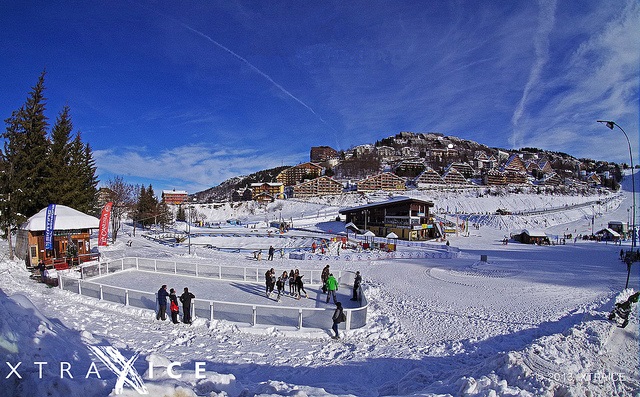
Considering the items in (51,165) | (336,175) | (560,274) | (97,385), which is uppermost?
(336,175)

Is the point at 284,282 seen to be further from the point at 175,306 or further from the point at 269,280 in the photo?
the point at 175,306

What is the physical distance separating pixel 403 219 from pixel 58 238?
3856cm

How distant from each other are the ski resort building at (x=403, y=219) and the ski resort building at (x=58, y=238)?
3099 cm

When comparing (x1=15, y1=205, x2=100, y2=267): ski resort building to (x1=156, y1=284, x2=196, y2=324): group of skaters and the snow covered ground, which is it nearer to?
the snow covered ground

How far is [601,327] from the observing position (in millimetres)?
8438

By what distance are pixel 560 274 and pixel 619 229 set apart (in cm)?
4963

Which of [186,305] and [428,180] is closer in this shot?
[186,305]

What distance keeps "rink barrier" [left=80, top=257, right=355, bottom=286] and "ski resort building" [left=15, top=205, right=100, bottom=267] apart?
2.85 m

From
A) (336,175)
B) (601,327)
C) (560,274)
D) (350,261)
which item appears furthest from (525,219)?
(336,175)

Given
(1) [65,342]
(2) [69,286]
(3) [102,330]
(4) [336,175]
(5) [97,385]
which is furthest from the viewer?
(4) [336,175]

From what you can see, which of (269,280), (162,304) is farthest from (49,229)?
(269,280)

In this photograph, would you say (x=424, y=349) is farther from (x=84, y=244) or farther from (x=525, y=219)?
(x=525, y=219)

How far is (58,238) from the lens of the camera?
18.9 m

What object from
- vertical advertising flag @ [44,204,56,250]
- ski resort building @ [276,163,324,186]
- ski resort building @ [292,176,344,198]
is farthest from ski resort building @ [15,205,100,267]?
ski resort building @ [276,163,324,186]
